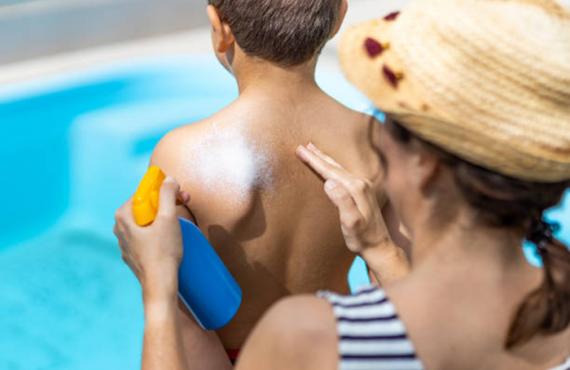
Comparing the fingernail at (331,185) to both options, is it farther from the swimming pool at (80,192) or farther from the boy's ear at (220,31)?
the swimming pool at (80,192)

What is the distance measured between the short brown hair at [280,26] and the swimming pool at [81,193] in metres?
1.53

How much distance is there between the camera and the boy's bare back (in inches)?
50.6

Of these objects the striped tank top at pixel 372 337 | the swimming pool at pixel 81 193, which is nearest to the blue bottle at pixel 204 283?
the striped tank top at pixel 372 337

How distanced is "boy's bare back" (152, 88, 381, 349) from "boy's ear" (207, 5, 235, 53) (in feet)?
0.28

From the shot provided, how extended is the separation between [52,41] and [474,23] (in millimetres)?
2828

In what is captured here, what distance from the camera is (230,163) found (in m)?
1.29

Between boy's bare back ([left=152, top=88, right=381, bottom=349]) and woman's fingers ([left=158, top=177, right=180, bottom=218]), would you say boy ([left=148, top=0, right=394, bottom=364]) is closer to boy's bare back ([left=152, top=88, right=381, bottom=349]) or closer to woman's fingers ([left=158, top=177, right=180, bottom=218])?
boy's bare back ([left=152, top=88, right=381, bottom=349])

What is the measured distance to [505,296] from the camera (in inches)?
33.8

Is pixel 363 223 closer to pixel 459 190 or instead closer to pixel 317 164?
pixel 317 164

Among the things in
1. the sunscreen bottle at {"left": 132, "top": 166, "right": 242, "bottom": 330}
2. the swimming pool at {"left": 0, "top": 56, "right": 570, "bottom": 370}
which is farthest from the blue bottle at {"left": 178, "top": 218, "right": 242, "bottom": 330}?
the swimming pool at {"left": 0, "top": 56, "right": 570, "bottom": 370}

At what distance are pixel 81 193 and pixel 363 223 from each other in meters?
2.06

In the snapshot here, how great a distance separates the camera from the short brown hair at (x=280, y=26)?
1242 millimetres

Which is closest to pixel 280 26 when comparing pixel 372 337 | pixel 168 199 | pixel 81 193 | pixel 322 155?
pixel 322 155

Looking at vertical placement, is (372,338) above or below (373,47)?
below
